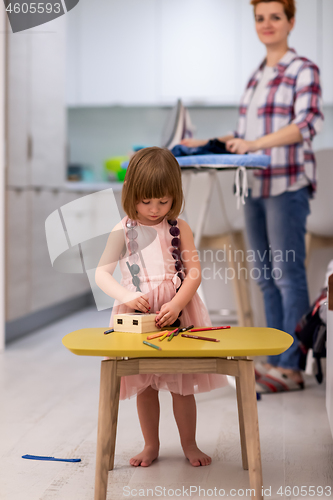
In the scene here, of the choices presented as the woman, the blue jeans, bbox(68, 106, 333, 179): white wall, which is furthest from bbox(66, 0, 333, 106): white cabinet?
the blue jeans

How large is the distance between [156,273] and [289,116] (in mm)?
949

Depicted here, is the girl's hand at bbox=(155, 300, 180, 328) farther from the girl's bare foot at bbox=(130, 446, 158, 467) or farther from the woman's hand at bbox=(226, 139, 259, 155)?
the woman's hand at bbox=(226, 139, 259, 155)

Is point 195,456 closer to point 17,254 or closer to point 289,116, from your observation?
point 289,116

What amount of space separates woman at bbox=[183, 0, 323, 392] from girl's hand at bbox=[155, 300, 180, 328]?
31.5 inches

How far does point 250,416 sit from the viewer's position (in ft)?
2.93

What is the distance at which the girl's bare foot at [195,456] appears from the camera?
3.73 feet

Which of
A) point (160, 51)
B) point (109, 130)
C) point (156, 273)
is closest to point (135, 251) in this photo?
point (156, 273)

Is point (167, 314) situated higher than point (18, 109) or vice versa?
point (18, 109)

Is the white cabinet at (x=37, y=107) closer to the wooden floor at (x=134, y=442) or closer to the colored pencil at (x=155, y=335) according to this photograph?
the wooden floor at (x=134, y=442)

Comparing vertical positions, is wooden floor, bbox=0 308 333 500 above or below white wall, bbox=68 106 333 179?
below

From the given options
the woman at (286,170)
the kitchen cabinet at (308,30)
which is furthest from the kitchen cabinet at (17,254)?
the kitchen cabinet at (308,30)

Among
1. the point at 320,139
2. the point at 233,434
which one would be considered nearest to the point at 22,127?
the point at 233,434

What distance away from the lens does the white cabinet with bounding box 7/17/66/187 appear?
91.4 inches

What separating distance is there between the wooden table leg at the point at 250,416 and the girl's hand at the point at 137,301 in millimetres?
230
